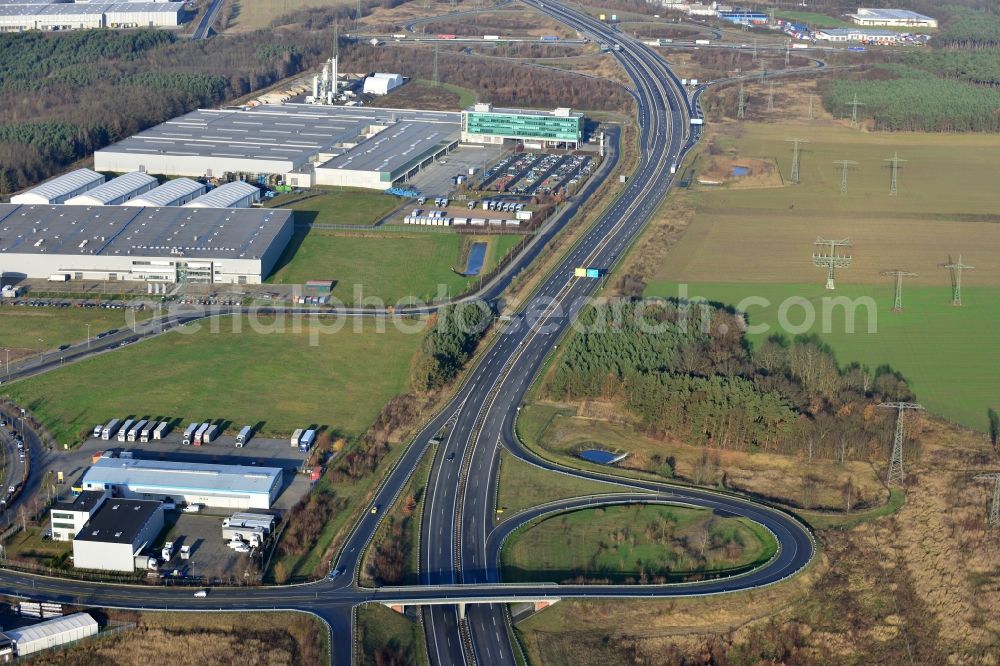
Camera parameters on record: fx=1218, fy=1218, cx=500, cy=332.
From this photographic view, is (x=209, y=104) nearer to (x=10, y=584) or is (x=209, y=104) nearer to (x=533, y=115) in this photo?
(x=533, y=115)

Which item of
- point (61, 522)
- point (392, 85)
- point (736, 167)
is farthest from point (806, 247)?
point (392, 85)

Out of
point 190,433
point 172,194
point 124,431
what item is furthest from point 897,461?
point 172,194

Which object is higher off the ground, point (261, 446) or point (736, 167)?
point (736, 167)

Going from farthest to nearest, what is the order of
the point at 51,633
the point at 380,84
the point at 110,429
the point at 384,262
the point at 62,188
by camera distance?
1. the point at 380,84
2. the point at 62,188
3. the point at 384,262
4. the point at 110,429
5. the point at 51,633

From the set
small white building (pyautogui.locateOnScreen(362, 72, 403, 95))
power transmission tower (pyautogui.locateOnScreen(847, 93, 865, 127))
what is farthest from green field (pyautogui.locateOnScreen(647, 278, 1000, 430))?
small white building (pyautogui.locateOnScreen(362, 72, 403, 95))

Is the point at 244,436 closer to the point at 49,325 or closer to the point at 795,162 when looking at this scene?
the point at 49,325
